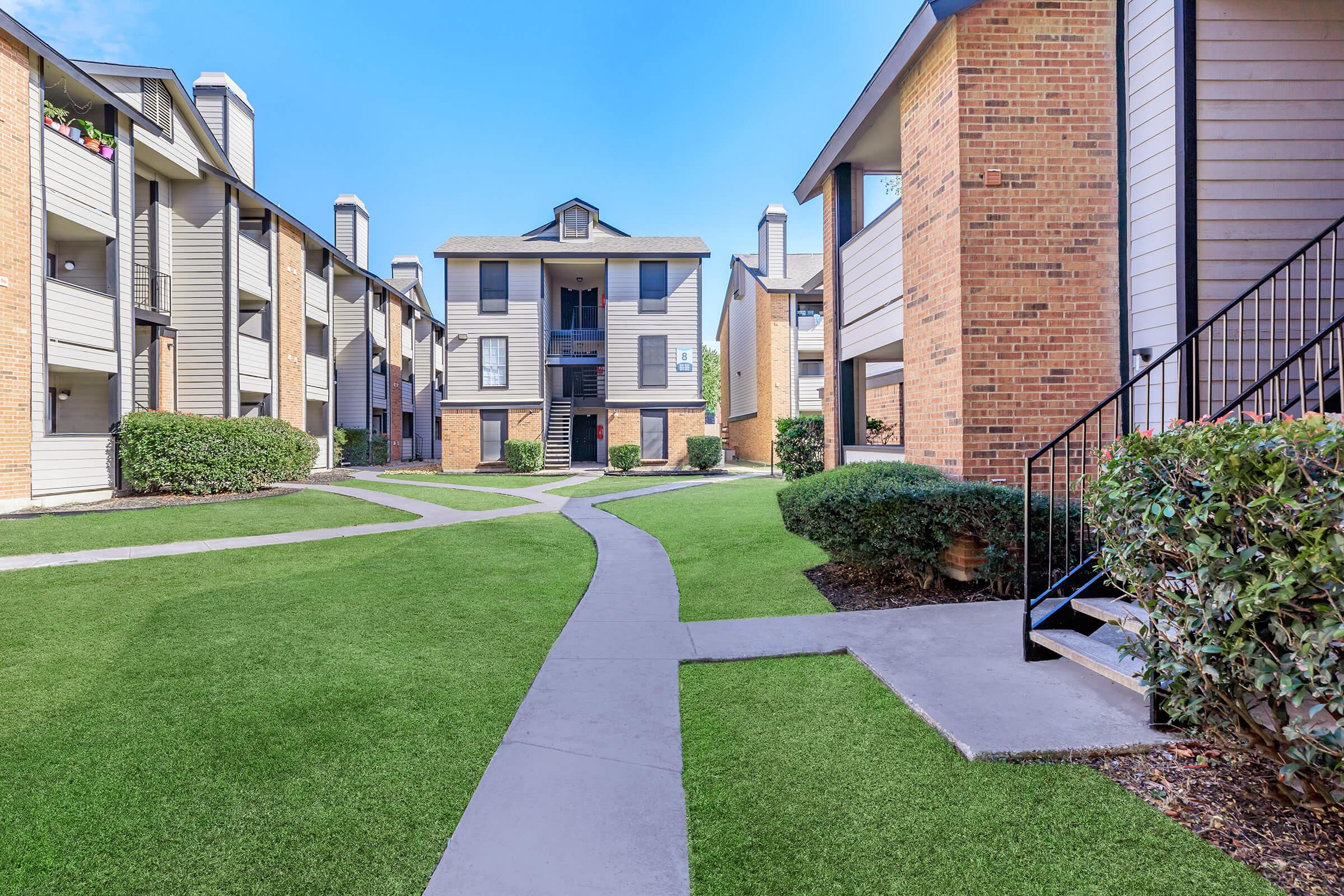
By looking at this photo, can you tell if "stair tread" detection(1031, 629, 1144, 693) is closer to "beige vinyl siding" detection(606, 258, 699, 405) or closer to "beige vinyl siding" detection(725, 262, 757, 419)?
"beige vinyl siding" detection(606, 258, 699, 405)

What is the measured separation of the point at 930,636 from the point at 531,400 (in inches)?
849

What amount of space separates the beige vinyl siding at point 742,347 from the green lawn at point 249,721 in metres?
24.3

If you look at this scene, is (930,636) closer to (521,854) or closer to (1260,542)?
(1260,542)

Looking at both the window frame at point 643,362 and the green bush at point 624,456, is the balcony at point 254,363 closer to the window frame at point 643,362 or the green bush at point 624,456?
the green bush at point 624,456

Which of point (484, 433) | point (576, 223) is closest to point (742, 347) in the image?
point (576, 223)

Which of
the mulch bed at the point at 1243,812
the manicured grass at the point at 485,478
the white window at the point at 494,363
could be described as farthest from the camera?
the white window at the point at 494,363

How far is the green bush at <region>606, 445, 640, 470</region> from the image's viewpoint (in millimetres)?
23359

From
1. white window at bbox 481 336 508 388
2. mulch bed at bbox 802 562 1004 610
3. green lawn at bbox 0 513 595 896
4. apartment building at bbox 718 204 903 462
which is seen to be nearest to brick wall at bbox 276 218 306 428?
white window at bbox 481 336 508 388

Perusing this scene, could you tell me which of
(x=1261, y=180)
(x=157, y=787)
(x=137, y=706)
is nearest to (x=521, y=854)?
(x=157, y=787)

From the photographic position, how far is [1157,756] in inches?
110

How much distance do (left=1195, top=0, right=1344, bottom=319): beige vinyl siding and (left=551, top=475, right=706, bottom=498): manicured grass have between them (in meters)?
12.0

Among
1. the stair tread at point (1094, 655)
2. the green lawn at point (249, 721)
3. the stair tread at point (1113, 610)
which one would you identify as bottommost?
the green lawn at point (249, 721)

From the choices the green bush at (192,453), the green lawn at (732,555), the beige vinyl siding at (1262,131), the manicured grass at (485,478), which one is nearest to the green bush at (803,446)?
the green lawn at (732,555)

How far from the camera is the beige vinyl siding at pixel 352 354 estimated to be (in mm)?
26641
